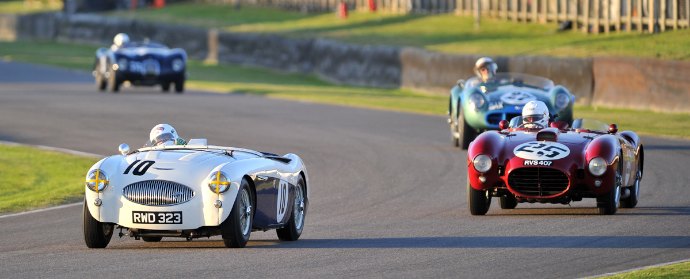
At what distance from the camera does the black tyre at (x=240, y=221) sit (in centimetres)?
1107

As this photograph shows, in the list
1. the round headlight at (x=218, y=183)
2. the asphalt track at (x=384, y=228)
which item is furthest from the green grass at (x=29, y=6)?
the round headlight at (x=218, y=183)

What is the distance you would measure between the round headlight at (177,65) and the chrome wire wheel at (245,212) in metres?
22.3

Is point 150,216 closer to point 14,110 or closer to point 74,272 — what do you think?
point 74,272

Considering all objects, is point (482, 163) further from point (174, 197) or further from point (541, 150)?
point (174, 197)

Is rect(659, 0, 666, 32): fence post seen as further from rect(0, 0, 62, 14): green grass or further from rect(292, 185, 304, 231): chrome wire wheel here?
rect(0, 0, 62, 14): green grass

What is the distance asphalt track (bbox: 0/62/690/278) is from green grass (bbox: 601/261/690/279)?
29 cm

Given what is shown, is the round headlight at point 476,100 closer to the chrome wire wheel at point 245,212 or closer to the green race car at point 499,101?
the green race car at point 499,101

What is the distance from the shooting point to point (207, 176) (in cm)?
1108

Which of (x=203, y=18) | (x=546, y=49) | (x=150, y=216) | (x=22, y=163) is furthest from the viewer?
(x=203, y=18)

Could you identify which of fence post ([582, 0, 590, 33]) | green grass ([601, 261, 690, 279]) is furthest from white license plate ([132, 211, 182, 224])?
fence post ([582, 0, 590, 33])

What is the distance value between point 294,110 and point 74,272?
18.9m

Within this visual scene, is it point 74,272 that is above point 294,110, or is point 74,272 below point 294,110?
above

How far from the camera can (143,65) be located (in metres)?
33.3

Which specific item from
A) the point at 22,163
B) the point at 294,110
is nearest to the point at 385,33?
the point at 294,110
